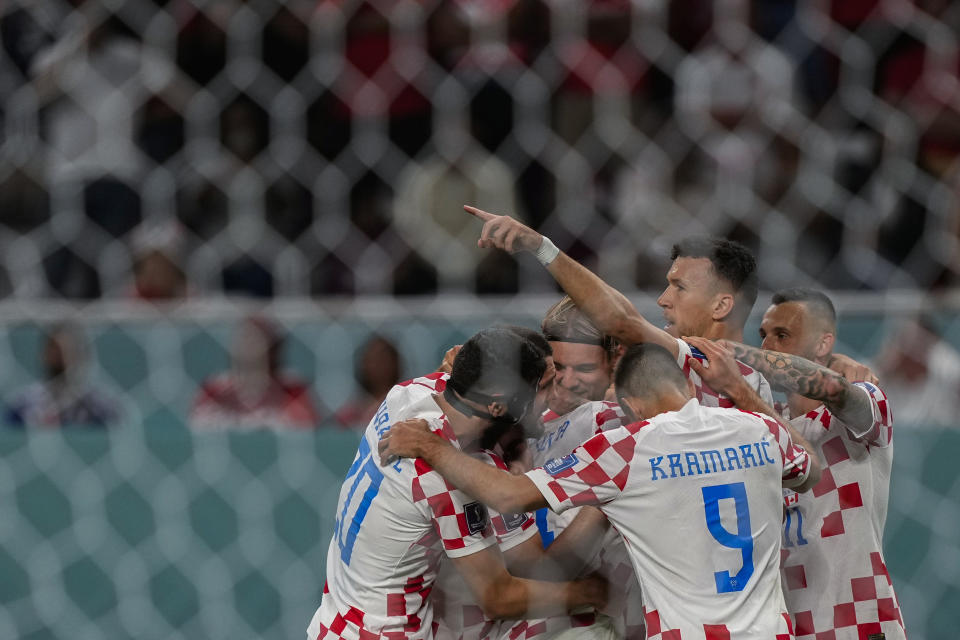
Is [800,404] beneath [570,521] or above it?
above

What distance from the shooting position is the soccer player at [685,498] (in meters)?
2.50

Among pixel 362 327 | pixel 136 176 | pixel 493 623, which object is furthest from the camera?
pixel 136 176

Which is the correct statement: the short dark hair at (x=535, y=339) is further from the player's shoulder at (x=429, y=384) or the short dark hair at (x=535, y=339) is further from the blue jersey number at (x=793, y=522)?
the blue jersey number at (x=793, y=522)

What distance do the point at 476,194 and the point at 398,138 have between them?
438mm

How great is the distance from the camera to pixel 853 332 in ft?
13.0

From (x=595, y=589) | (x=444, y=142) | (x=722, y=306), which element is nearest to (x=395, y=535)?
(x=595, y=589)

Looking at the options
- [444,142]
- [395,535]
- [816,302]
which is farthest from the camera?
[444,142]

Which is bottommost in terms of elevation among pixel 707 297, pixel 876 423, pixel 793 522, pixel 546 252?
pixel 793 522

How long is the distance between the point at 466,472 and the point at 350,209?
1827 mm

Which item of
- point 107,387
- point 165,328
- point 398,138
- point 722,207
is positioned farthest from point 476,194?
point 107,387

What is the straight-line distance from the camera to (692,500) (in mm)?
2520

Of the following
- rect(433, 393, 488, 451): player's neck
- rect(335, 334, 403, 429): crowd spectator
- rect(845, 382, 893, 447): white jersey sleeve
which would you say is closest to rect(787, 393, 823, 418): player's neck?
rect(845, 382, 893, 447): white jersey sleeve

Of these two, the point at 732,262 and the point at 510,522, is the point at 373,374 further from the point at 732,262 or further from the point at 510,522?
the point at 732,262

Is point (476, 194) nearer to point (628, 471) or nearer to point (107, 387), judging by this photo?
point (107, 387)
